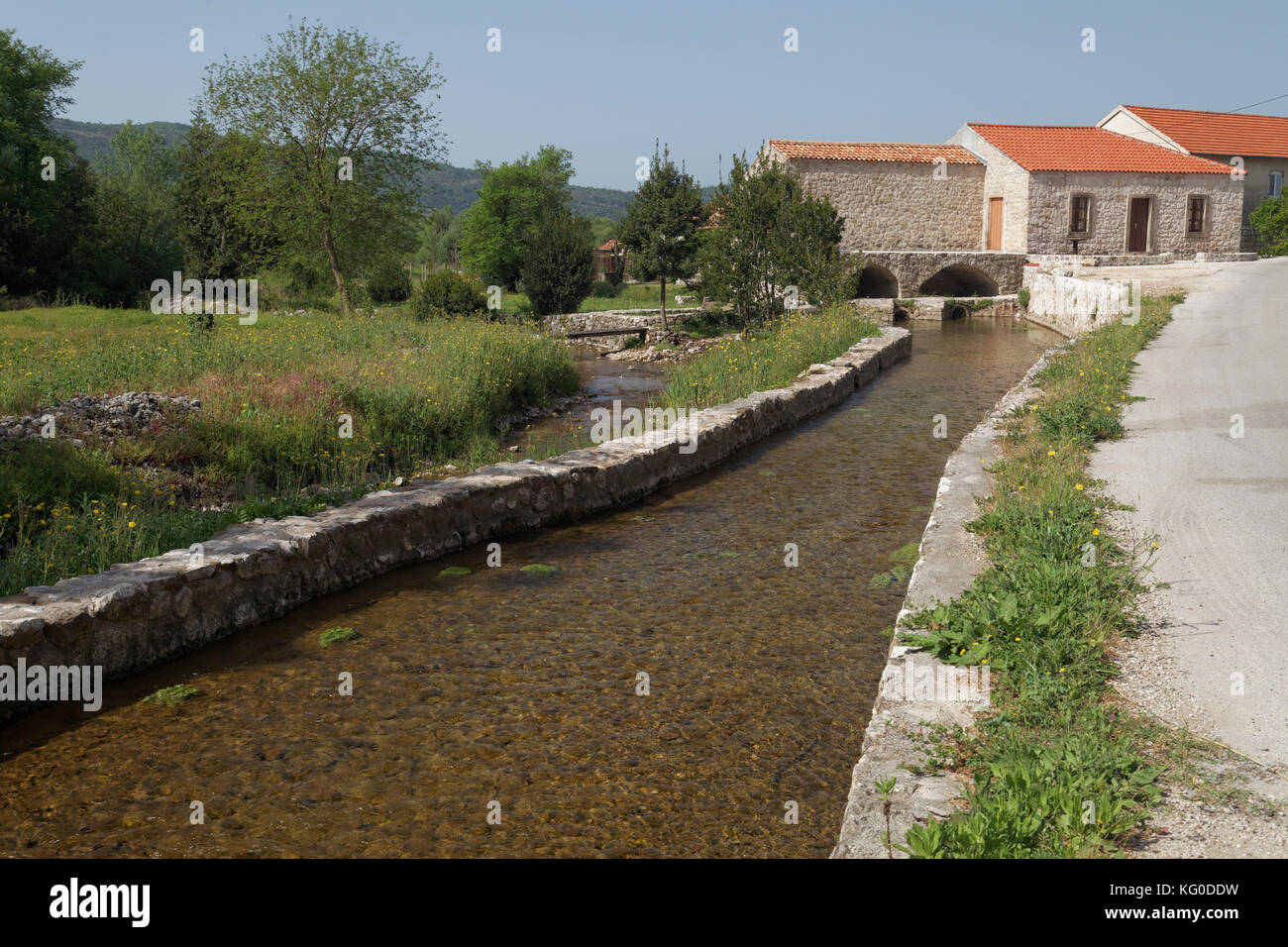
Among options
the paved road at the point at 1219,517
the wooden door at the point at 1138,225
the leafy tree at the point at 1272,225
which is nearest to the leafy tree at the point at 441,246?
the wooden door at the point at 1138,225

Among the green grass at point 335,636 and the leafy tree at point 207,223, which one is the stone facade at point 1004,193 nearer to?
the leafy tree at point 207,223

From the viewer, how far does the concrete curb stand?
3.54 meters

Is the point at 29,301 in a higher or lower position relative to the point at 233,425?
higher

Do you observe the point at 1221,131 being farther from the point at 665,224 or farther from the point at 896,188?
the point at 665,224

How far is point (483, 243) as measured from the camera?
66.1m

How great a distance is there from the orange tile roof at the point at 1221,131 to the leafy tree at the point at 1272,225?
3654 millimetres

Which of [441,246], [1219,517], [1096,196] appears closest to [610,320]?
[1096,196]

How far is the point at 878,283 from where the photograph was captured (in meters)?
38.7

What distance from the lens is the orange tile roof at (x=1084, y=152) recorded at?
3891 cm

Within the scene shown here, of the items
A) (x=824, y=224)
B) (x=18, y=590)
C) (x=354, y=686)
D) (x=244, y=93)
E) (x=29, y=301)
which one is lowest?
(x=354, y=686)

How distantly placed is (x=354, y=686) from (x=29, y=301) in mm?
26292

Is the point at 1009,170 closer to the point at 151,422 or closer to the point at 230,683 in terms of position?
the point at 151,422
